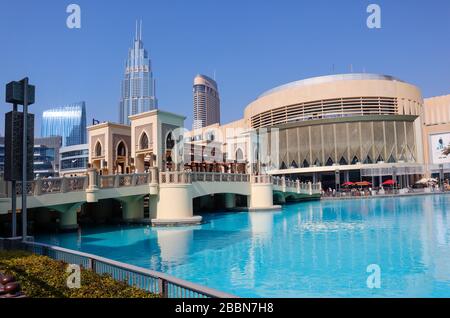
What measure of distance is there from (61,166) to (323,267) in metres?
119

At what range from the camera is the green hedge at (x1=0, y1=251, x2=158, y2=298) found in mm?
6060

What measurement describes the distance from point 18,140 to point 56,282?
7.12 metres

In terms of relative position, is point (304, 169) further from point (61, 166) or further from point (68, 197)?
point (61, 166)

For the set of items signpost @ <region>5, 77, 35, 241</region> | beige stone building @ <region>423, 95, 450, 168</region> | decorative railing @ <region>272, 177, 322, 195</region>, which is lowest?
decorative railing @ <region>272, 177, 322, 195</region>

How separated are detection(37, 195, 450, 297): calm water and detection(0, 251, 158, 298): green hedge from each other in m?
4.27

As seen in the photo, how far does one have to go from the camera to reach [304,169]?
2776 inches

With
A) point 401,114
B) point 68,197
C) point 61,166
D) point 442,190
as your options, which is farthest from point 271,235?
point 61,166

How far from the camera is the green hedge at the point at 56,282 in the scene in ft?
19.9

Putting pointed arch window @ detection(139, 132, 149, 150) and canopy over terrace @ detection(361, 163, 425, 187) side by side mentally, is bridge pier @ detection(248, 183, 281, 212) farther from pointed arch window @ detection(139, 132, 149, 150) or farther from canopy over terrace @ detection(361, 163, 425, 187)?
canopy over terrace @ detection(361, 163, 425, 187)

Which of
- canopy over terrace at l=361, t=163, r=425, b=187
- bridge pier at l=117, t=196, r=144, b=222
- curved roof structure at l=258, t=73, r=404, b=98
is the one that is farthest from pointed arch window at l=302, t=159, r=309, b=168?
bridge pier at l=117, t=196, r=144, b=222

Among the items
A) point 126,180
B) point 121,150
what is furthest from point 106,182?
point 121,150

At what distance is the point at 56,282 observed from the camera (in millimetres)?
6805
